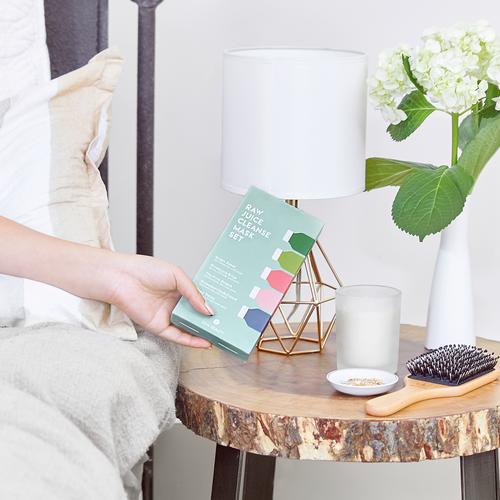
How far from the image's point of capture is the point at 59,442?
0.96 metres

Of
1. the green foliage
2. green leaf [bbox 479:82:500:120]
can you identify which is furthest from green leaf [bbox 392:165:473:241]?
green leaf [bbox 479:82:500:120]

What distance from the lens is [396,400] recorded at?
1.23 m

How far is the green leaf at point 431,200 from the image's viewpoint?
4.43 feet

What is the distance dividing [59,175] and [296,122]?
0.34 metres

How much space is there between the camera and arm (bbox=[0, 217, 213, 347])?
1289 millimetres

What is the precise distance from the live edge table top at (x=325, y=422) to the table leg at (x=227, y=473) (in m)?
0.08

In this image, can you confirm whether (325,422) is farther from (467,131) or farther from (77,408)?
(467,131)

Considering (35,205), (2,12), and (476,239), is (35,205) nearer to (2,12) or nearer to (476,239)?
(2,12)

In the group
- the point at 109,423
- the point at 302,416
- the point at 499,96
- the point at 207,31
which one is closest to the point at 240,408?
the point at 302,416

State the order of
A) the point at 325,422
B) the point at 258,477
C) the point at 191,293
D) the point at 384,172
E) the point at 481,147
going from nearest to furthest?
the point at 325,422, the point at 191,293, the point at 481,147, the point at 384,172, the point at 258,477

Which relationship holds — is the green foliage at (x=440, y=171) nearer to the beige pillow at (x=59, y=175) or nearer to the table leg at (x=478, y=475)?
the table leg at (x=478, y=475)

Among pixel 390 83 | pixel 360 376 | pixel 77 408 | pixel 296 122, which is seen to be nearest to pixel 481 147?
pixel 390 83

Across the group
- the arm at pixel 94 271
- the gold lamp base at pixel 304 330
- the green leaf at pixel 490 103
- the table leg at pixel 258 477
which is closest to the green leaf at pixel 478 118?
the green leaf at pixel 490 103

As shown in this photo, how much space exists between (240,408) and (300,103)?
0.44 meters
